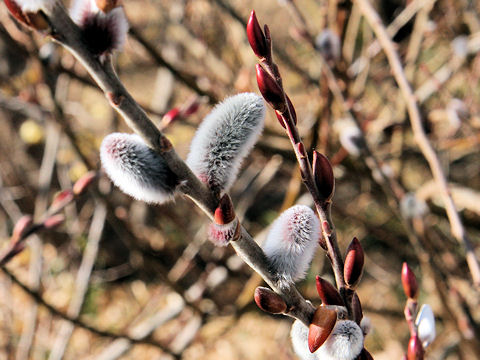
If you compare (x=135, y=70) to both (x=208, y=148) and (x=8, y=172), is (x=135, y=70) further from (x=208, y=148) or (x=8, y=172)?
(x=208, y=148)

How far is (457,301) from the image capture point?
132cm

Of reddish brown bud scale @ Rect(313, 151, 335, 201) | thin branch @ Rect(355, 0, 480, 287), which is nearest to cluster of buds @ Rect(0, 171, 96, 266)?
reddish brown bud scale @ Rect(313, 151, 335, 201)

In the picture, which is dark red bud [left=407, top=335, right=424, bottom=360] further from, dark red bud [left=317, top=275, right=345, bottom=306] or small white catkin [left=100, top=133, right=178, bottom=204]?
small white catkin [left=100, top=133, right=178, bottom=204]

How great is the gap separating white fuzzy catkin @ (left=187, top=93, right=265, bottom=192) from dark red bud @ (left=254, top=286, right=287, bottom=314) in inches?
5.5

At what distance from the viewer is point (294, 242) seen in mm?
577

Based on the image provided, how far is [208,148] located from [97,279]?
2.73 meters

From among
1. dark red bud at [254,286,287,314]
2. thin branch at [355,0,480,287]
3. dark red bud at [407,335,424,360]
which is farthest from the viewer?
thin branch at [355,0,480,287]

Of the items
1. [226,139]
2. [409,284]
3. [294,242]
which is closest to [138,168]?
[226,139]

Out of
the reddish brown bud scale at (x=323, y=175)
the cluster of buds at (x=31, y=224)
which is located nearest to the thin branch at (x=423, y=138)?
the reddish brown bud scale at (x=323, y=175)

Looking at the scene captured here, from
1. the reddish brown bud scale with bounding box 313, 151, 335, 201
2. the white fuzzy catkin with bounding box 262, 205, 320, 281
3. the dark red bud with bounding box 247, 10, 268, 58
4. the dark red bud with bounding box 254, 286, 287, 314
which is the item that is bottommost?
the dark red bud with bounding box 254, 286, 287, 314

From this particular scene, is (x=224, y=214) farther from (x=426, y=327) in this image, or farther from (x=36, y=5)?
(x=426, y=327)

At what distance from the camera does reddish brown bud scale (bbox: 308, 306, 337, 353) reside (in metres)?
0.56

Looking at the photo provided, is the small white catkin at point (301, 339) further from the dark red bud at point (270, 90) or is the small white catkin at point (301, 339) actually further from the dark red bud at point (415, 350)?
the dark red bud at point (270, 90)

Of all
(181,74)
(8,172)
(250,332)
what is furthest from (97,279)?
(181,74)
